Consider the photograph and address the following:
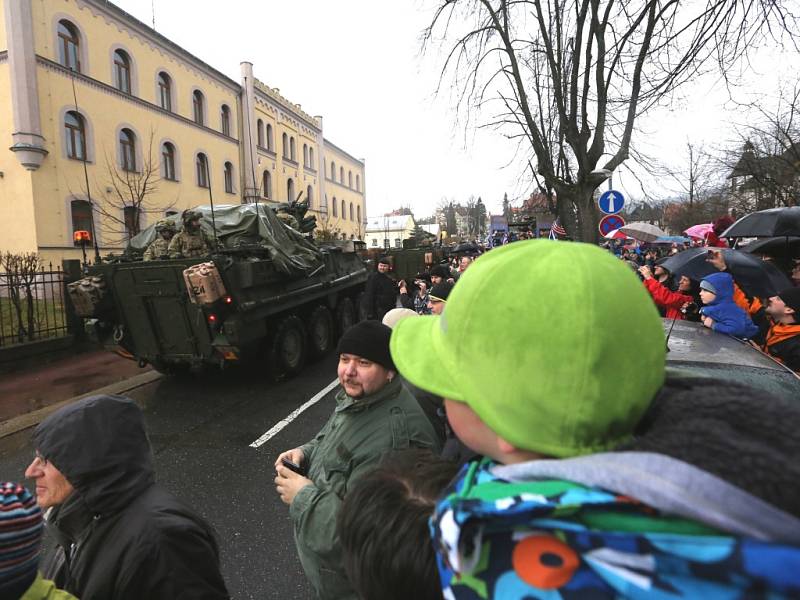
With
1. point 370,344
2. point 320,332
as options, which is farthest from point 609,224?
point 370,344

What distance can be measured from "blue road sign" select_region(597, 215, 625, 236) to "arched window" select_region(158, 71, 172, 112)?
1992 cm

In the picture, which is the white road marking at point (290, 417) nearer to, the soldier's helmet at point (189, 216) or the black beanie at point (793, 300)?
the soldier's helmet at point (189, 216)

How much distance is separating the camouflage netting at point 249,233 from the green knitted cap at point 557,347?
6.19 m

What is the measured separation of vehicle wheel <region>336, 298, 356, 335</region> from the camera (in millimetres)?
9227

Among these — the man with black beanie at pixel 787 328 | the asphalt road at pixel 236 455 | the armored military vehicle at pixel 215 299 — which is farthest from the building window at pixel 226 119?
the man with black beanie at pixel 787 328

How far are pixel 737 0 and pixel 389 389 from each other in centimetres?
677

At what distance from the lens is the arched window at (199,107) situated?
24288 mm

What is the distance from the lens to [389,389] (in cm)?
204

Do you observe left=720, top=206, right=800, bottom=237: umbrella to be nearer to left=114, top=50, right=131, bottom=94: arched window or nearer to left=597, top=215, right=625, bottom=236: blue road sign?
left=597, top=215, right=625, bottom=236: blue road sign

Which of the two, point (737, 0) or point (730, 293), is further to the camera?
point (737, 0)

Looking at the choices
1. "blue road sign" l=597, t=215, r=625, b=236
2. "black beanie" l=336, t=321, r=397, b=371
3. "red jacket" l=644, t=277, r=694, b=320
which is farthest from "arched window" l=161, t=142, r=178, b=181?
"black beanie" l=336, t=321, r=397, b=371

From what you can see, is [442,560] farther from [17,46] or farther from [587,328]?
[17,46]

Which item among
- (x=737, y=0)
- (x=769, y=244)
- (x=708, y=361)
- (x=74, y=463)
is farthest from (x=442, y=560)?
(x=769, y=244)

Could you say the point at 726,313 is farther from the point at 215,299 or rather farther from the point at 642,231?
the point at 642,231
